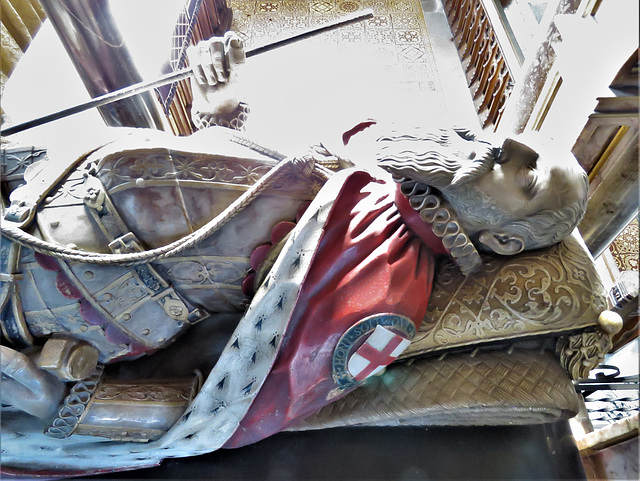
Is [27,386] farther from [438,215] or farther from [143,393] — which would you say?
[438,215]

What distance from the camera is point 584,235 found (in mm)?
1596

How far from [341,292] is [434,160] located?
0.29m

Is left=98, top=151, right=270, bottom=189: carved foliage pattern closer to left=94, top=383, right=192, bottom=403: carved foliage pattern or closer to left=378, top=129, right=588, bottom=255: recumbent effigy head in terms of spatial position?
left=378, top=129, right=588, bottom=255: recumbent effigy head

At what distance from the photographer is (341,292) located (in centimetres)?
88

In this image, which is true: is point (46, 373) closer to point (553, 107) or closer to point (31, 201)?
point (31, 201)

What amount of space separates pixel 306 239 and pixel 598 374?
1.04 meters

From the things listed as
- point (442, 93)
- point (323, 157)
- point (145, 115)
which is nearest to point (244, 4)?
point (442, 93)

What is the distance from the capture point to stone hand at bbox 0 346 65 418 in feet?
2.98

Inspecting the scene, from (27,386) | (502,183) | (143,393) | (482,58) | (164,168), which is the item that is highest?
(164,168)

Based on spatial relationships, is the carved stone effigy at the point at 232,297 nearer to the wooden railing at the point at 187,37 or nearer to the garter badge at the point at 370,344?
the garter badge at the point at 370,344

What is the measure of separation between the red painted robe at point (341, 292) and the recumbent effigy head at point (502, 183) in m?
0.09

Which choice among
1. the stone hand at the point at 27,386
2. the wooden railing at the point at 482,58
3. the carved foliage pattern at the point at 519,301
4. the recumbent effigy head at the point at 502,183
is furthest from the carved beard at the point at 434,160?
the wooden railing at the point at 482,58

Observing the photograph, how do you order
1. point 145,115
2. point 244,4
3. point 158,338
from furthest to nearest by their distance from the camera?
1. point 244,4
2. point 145,115
3. point 158,338

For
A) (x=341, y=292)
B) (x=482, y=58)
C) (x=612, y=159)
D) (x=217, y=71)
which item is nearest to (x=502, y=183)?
(x=341, y=292)
